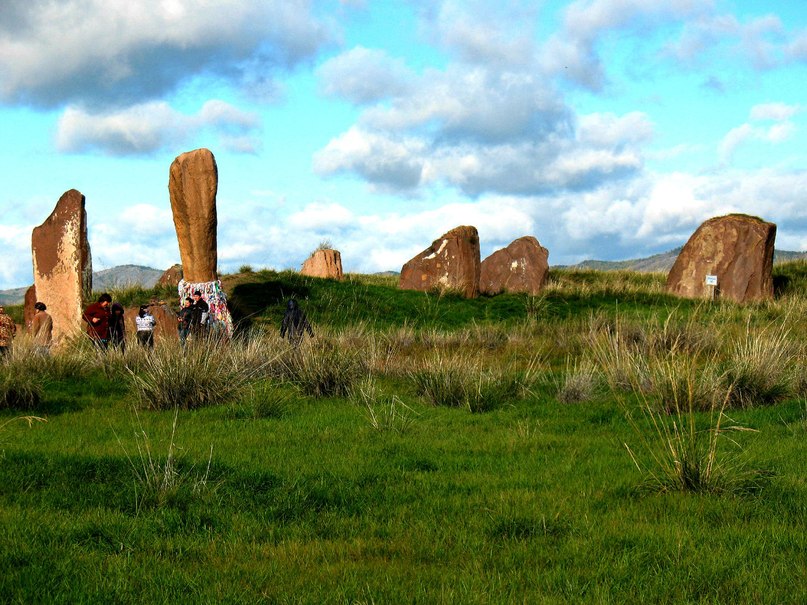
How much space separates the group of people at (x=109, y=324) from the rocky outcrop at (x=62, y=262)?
2040 millimetres

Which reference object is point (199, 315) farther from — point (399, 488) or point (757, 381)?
point (399, 488)

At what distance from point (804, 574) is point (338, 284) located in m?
22.2

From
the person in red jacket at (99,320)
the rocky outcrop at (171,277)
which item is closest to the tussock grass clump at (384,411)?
the person in red jacket at (99,320)

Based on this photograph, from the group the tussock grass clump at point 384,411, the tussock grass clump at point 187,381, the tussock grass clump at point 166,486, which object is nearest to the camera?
the tussock grass clump at point 166,486

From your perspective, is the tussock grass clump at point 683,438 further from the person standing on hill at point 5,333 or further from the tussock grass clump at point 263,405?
the person standing on hill at point 5,333

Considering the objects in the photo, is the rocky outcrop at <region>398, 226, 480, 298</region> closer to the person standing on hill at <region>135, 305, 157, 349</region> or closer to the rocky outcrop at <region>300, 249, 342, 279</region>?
the rocky outcrop at <region>300, 249, 342, 279</region>

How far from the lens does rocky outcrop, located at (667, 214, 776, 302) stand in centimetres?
2909

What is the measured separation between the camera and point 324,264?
3183 cm

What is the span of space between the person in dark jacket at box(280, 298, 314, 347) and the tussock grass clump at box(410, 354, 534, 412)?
4012 mm

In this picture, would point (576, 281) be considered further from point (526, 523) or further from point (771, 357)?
point (526, 523)

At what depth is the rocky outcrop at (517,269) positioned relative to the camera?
29.7 m

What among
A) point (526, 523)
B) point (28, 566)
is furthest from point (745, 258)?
point (28, 566)

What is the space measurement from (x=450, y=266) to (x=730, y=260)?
9818mm

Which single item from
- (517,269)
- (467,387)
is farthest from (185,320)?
(517,269)
